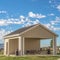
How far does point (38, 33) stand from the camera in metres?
34.4

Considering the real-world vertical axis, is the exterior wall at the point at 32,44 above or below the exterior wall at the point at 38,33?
below

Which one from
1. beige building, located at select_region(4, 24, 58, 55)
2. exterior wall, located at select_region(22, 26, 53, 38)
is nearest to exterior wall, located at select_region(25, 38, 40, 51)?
beige building, located at select_region(4, 24, 58, 55)

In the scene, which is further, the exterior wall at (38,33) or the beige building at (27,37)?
the exterior wall at (38,33)

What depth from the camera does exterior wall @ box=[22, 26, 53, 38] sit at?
110ft

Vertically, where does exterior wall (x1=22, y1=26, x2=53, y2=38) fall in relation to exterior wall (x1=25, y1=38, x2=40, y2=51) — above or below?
above

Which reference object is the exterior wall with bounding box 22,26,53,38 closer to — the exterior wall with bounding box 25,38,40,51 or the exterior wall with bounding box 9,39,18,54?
the exterior wall with bounding box 25,38,40,51

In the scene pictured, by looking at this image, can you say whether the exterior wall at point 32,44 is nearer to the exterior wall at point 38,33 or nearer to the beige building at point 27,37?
the beige building at point 27,37

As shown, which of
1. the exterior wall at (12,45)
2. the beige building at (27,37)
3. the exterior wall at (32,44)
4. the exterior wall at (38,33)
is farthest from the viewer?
the exterior wall at (12,45)

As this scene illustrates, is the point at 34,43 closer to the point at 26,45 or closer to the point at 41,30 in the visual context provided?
the point at 26,45

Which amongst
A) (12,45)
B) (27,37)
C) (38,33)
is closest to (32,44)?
(12,45)

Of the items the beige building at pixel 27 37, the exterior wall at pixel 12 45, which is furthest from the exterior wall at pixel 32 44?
the exterior wall at pixel 12 45

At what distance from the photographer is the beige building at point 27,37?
33.3 m

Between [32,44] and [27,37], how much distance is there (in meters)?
4.08

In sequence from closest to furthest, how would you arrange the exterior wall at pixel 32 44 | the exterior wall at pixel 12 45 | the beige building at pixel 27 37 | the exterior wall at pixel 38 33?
the beige building at pixel 27 37 < the exterior wall at pixel 38 33 < the exterior wall at pixel 32 44 < the exterior wall at pixel 12 45
